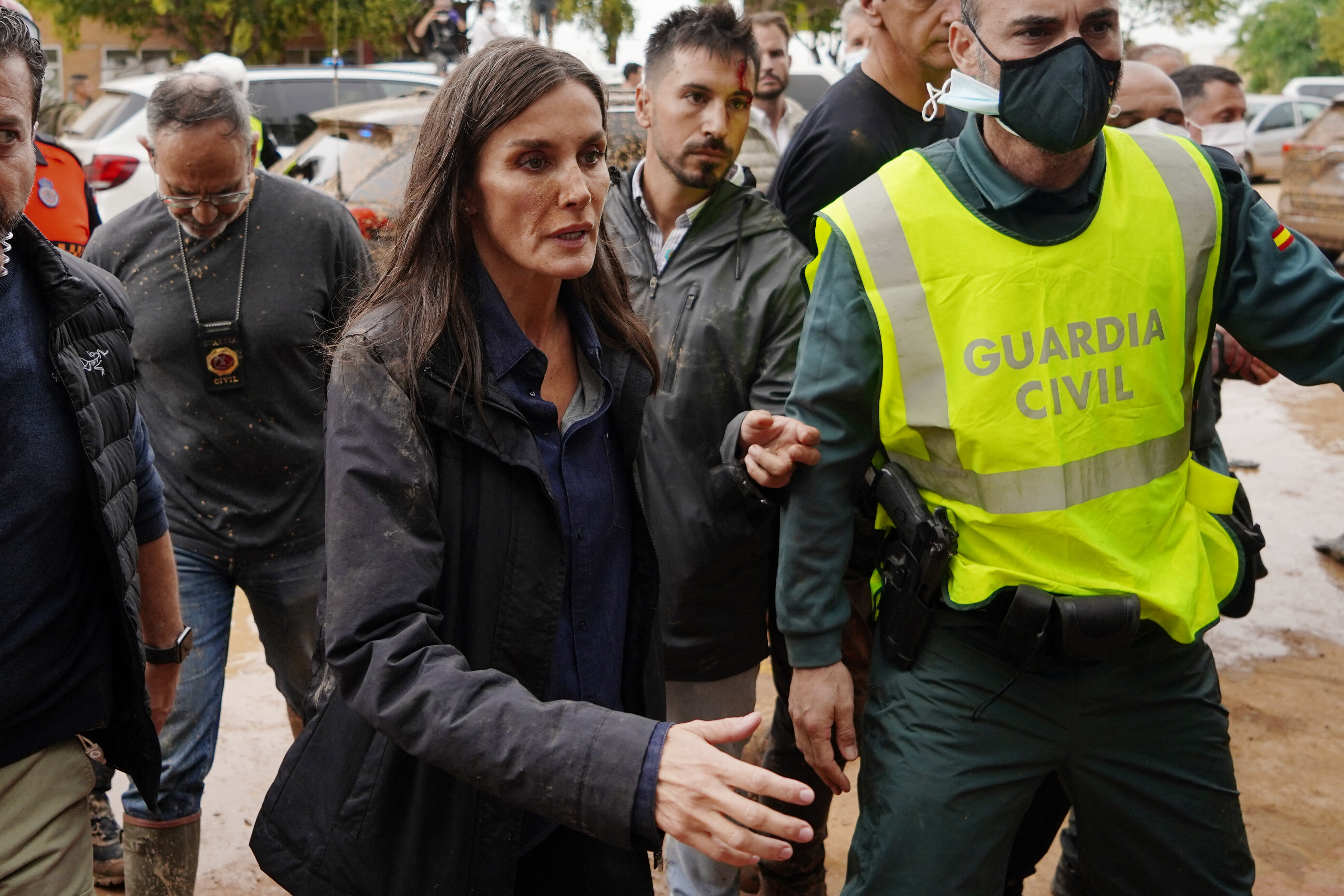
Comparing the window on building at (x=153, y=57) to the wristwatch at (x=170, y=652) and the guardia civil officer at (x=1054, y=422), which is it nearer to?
the wristwatch at (x=170, y=652)

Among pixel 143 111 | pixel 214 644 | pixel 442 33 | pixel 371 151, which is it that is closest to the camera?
pixel 214 644

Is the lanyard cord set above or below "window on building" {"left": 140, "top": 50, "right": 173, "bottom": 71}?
above

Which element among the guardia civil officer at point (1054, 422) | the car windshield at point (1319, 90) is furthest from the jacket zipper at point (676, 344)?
the car windshield at point (1319, 90)

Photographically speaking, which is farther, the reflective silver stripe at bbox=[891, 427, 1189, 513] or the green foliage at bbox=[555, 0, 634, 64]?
the green foliage at bbox=[555, 0, 634, 64]

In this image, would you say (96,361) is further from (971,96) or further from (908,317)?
(971,96)

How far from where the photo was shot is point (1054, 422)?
86.6 inches

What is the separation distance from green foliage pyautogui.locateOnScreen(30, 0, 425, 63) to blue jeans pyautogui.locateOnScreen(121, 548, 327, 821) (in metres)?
23.4

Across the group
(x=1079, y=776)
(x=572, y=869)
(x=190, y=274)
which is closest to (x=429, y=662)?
(x=572, y=869)

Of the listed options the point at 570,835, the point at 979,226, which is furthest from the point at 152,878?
the point at 979,226

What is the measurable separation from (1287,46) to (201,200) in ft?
176

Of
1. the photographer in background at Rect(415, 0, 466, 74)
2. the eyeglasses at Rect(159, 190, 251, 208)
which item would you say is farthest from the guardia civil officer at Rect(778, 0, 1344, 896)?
the photographer in background at Rect(415, 0, 466, 74)

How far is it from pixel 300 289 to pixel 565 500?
6.44 ft

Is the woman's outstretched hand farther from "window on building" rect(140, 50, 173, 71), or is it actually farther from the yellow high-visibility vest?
"window on building" rect(140, 50, 173, 71)

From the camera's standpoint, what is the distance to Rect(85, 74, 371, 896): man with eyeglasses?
11.4 ft
